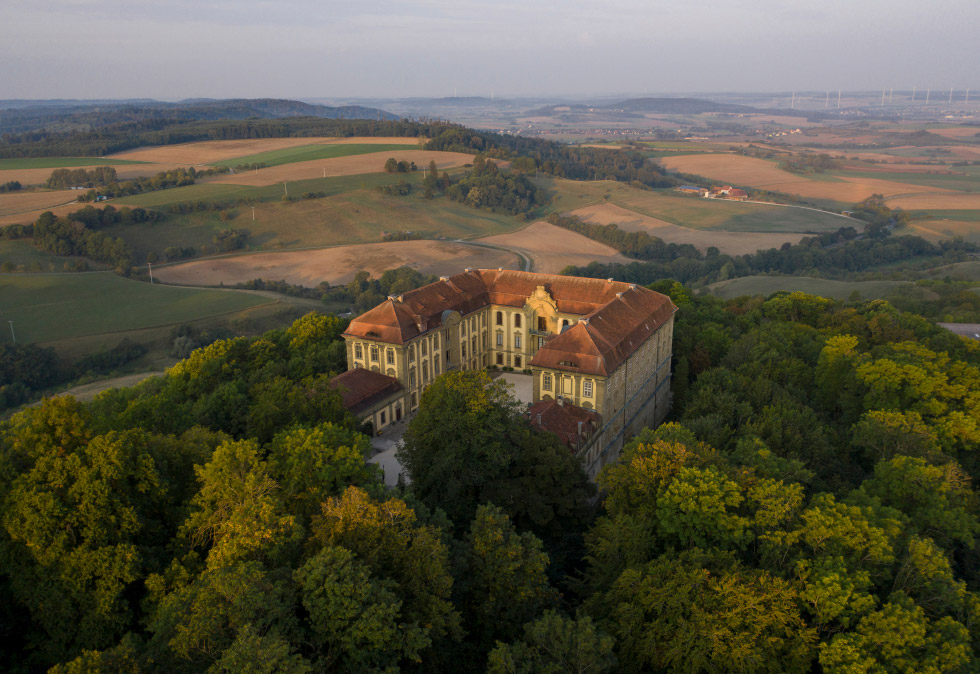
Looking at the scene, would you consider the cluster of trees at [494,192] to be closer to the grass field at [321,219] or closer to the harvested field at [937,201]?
the grass field at [321,219]

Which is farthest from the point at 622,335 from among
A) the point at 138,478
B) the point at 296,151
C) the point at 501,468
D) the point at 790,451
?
the point at 296,151

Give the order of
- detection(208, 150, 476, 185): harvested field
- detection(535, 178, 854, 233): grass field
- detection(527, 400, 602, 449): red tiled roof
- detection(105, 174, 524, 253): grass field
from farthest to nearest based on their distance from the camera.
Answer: detection(208, 150, 476, 185): harvested field < detection(535, 178, 854, 233): grass field < detection(105, 174, 524, 253): grass field < detection(527, 400, 602, 449): red tiled roof

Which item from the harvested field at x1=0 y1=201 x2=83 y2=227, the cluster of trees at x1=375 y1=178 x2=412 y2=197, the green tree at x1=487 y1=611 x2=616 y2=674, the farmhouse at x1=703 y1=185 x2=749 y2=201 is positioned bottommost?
the green tree at x1=487 y1=611 x2=616 y2=674

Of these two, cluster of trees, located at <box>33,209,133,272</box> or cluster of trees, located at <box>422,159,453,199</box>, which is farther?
cluster of trees, located at <box>422,159,453,199</box>

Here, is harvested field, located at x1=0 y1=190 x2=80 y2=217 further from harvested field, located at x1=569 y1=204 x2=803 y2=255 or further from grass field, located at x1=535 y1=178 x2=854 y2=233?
harvested field, located at x1=569 y1=204 x2=803 y2=255

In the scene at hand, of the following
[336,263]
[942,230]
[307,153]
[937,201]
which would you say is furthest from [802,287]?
[307,153]

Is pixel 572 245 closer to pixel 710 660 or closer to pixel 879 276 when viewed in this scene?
pixel 879 276

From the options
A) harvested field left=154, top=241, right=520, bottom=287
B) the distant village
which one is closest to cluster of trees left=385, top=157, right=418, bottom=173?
harvested field left=154, top=241, right=520, bottom=287

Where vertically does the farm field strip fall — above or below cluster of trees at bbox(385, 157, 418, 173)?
above
